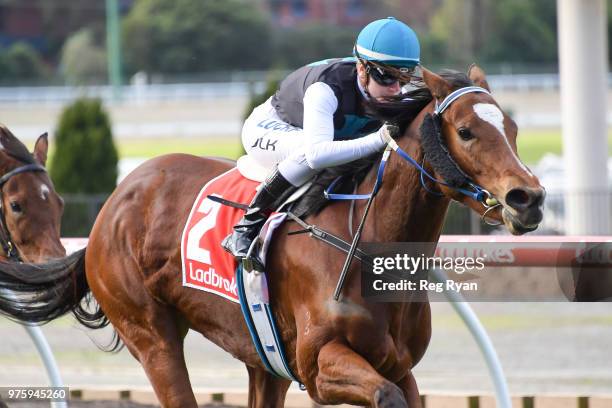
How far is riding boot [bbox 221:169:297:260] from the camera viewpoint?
13.8 ft

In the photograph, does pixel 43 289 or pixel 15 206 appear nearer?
pixel 43 289

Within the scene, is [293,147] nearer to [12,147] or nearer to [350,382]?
[350,382]

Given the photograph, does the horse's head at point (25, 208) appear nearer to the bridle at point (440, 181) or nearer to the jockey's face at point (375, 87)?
the bridle at point (440, 181)

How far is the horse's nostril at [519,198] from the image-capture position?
3373 mm

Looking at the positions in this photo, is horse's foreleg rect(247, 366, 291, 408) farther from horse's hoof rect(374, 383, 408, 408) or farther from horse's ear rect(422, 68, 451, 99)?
horse's ear rect(422, 68, 451, 99)

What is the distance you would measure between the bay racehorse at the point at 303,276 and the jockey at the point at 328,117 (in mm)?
139

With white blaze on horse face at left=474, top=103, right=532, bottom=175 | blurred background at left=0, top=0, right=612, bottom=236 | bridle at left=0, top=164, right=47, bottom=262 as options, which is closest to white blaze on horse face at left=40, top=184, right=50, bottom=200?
bridle at left=0, top=164, right=47, bottom=262

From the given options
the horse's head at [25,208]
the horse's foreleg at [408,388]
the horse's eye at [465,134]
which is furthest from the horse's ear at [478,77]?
the horse's head at [25,208]

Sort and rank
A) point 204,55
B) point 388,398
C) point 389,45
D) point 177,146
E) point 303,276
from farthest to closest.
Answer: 1. point 204,55
2. point 177,146
3. point 303,276
4. point 389,45
5. point 388,398

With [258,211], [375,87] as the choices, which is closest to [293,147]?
[258,211]

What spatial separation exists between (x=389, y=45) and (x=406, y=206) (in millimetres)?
589

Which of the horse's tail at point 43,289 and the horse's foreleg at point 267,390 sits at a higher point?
the horse's tail at point 43,289

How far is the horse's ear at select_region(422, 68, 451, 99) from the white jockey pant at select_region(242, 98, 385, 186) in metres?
0.29

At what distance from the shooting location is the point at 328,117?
13.2 feet
